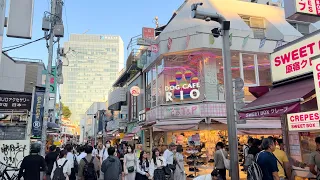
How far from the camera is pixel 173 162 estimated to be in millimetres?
10000

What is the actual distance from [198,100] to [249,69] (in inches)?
166

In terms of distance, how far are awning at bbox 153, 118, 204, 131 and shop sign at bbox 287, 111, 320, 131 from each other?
7866mm

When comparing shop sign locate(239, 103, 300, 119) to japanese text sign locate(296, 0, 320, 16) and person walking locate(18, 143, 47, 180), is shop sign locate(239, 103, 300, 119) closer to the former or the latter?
japanese text sign locate(296, 0, 320, 16)

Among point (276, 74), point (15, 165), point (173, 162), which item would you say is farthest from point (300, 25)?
point (15, 165)

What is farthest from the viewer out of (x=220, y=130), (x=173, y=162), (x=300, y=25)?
(x=300, y=25)

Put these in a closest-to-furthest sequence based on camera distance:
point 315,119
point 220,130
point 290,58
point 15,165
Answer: point 315,119 < point 290,58 < point 15,165 < point 220,130

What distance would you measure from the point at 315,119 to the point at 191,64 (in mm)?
11381

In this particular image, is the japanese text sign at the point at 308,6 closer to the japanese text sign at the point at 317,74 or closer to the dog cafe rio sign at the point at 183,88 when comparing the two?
the japanese text sign at the point at 317,74

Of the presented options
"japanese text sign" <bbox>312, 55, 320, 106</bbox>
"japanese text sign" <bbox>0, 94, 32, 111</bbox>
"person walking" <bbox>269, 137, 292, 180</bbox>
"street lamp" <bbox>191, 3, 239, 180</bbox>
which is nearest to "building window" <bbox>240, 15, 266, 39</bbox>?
"street lamp" <bbox>191, 3, 239, 180</bbox>

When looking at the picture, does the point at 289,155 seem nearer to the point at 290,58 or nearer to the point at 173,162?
the point at 290,58

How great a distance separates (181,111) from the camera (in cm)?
1719

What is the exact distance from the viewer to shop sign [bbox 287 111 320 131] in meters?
6.80

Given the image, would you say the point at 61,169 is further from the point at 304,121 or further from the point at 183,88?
the point at 183,88

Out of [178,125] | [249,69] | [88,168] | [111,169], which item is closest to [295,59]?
[111,169]
